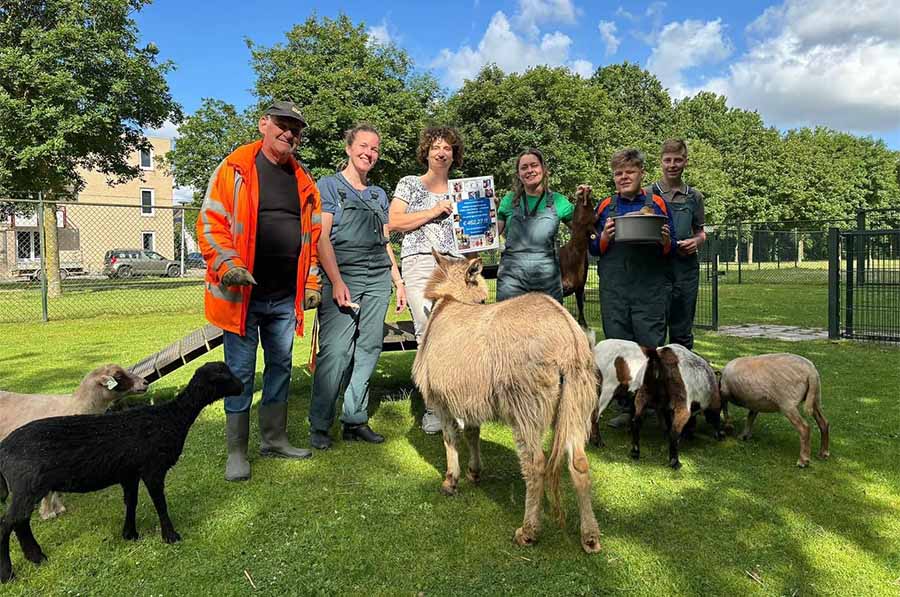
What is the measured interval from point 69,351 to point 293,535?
25.5ft

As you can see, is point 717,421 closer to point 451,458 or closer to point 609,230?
point 609,230

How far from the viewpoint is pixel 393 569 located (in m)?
2.91

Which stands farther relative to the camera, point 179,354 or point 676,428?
point 179,354

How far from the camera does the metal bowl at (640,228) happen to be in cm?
427

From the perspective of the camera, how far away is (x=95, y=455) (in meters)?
2.84

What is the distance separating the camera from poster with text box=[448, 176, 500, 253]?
460cm

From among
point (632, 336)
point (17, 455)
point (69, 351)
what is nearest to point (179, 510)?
point (17, 455)

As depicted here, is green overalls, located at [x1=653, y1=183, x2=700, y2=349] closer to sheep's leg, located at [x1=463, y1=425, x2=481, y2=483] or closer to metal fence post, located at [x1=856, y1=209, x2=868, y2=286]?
sheep's leg, located at [x1=463, y1=425, x2=481, y2=483]

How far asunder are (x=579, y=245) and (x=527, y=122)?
90.3ft

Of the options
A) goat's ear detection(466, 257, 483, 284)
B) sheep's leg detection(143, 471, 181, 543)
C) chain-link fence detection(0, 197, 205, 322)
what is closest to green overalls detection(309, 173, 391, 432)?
goat's ear detection(466, 257, 483, 284)

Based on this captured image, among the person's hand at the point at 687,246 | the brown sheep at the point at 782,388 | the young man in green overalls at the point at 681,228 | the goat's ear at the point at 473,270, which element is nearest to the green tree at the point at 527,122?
the young man in green overalls at the point at 681,228

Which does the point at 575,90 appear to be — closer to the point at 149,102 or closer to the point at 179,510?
the point at 149,102

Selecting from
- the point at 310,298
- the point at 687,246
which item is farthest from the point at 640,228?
the point at 310,298

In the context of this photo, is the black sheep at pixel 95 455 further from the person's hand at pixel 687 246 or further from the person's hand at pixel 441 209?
the person's hand at pixel 687 246
